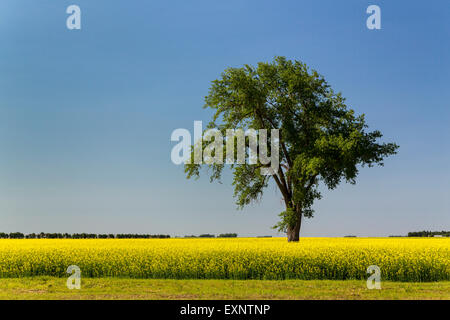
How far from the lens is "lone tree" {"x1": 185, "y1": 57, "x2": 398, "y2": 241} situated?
3388 cm

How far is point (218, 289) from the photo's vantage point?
16.1 m

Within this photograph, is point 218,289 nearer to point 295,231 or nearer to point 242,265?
point 242,265

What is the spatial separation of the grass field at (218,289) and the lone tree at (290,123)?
16223 millimetres

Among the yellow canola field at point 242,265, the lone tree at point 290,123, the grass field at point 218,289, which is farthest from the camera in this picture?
the lone tree at point 290,123

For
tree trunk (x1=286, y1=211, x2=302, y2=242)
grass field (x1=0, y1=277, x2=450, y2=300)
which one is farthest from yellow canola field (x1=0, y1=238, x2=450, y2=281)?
tree trunk (x1=286, y1=211, x2=302, y2=242)

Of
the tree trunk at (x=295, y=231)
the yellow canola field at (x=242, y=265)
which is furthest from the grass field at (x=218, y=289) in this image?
the tree trunk at (x=295, y=231)

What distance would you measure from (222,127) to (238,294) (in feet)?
70.7

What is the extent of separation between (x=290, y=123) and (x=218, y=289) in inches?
825

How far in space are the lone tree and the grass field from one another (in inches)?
639

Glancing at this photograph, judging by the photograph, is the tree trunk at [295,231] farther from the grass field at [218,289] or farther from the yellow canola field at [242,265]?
the grass field at [218,289]

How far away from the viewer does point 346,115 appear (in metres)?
35.2

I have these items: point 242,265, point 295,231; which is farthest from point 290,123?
point 242,265

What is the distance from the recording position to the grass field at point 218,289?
14938 mm
